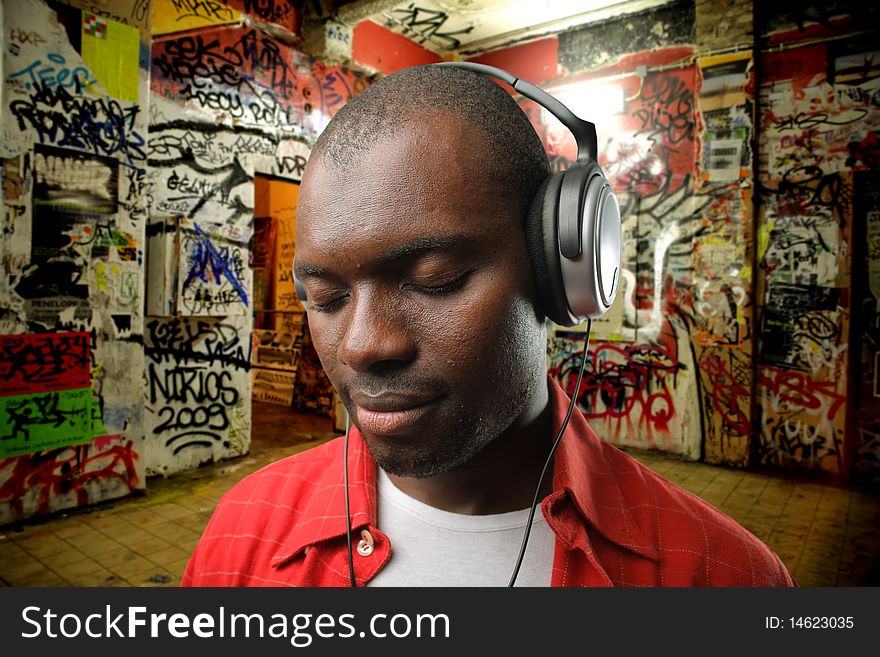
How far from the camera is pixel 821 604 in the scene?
→ 0.82 metres

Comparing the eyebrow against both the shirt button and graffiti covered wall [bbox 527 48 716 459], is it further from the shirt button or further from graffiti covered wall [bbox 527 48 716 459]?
graffiti covered wall [bbox 527 48 716 459]

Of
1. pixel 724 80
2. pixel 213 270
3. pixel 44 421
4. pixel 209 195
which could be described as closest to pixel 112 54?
pixel 209 195

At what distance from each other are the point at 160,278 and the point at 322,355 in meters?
4.20

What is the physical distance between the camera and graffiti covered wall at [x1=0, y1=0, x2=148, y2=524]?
3609mm

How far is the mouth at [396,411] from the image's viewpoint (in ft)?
2.68

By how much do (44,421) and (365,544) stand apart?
3.81 m

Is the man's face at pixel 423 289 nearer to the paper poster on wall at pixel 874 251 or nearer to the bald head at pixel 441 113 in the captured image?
the bald head at pixel 441 113

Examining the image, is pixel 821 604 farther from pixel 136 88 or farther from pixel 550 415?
pixel 136 88


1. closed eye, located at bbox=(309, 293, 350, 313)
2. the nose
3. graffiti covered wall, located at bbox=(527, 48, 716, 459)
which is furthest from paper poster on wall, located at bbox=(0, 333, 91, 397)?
graffiti covered wall, located at bbox=(527, 48, 716, 459)

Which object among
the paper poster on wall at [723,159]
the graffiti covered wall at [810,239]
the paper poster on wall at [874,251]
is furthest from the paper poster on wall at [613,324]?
the paper poster on wall at [874,251]

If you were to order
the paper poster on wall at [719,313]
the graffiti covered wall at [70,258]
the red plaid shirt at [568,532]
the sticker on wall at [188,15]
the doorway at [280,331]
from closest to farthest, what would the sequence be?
the red plaid shirt at [568,532] < the graffiti covered wall at [70,258] < the sticker on wall at [188,15] < the paper poster on wall at [719,313] < the doorway at [280,331]

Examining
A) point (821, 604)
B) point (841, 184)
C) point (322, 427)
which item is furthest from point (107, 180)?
point (841, 184)

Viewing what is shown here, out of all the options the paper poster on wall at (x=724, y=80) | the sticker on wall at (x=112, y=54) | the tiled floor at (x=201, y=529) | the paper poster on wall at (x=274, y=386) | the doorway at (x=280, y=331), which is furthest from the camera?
the paper poster on wall at (x=274, y=386)

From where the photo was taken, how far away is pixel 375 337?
2.61 ft
